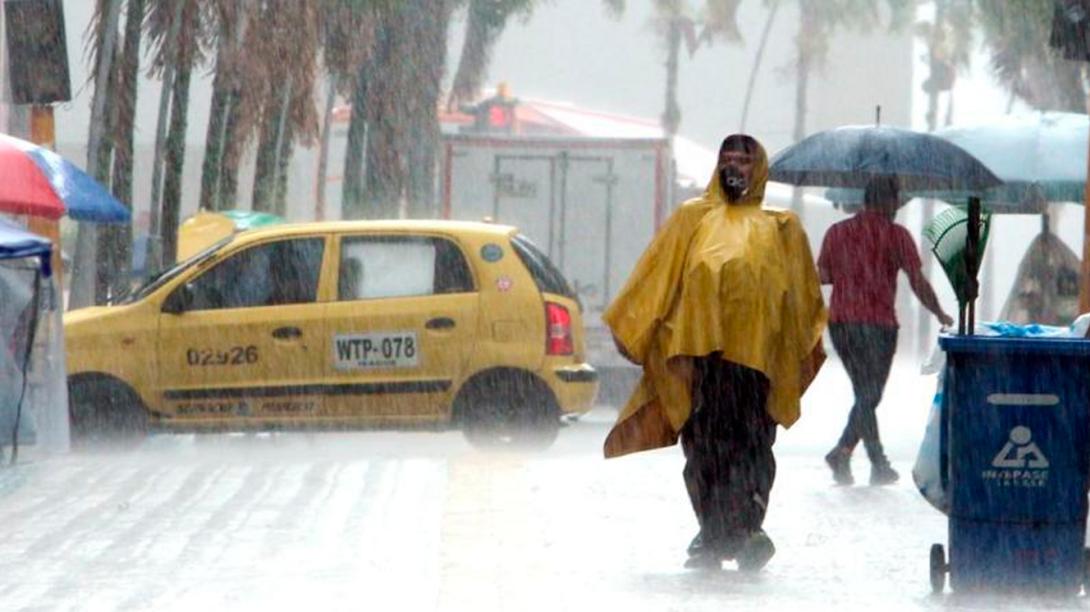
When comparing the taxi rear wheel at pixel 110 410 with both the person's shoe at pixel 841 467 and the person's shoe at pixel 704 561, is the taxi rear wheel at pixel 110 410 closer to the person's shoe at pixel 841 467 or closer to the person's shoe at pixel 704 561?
the person's shoe at pixel 841 467

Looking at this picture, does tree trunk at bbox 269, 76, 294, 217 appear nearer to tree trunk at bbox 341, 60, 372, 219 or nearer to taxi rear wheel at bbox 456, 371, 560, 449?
tree trunk at bbox 341, 60, 372, 219

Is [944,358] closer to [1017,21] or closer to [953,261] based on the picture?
[953,261]

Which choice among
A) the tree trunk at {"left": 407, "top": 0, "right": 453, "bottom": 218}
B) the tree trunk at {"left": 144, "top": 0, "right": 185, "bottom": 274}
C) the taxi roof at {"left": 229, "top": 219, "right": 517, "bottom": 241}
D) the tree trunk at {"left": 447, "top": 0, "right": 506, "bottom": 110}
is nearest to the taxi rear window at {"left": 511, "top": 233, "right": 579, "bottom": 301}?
the taxi roof at {"left": 229, "top": 219, "right": 517, "bottom": 241}

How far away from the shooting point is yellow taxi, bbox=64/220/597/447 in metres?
17.2

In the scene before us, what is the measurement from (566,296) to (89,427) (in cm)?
315

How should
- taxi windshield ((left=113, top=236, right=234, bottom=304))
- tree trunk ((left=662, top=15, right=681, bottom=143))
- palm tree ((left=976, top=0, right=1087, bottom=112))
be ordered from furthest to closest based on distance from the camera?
tree trunk ((left=662, top=15, right=681, bottom=143)) → palm tree ((left=976, top=0, right=1087, bottom=112)) → taxi windshield ((left=113, top=236, right=234, bottom=304))

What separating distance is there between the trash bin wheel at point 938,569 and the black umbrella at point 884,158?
5.76 metres

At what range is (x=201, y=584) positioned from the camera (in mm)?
10062

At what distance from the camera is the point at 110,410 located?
1747cm

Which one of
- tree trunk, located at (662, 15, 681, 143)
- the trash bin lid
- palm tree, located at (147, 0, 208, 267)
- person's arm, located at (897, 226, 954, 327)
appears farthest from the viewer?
tree trunk, located at (662, 15, 681, 143)

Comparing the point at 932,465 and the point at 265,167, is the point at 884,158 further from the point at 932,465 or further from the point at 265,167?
the point at 265,167

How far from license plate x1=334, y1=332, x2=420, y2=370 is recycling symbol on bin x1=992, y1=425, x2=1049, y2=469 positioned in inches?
314

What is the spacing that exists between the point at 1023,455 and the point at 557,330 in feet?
26.1

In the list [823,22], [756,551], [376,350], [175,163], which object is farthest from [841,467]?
[823,22]
